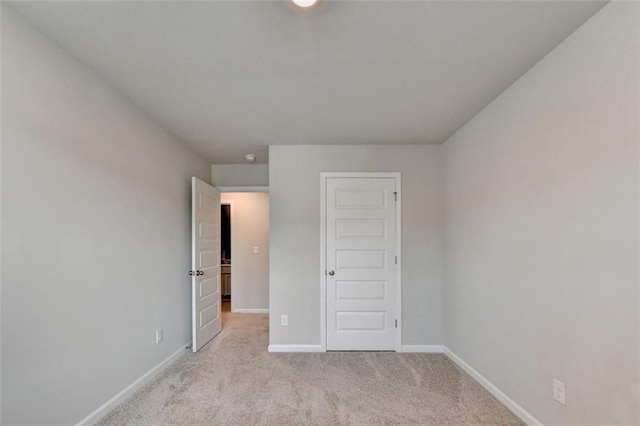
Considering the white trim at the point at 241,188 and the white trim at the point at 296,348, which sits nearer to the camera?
the white trim at the point at 296,348

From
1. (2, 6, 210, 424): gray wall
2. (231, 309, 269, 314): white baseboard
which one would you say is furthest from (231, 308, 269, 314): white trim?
(2, 6, 210, 424): gray wall

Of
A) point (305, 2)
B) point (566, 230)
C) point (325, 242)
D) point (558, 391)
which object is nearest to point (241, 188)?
point (325, 242)

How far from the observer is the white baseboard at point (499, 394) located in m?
2.23

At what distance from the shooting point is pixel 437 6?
63.2 inches

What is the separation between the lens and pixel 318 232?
3873 millimetres

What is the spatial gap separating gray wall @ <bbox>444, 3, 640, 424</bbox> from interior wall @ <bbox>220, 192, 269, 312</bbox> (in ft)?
12.4

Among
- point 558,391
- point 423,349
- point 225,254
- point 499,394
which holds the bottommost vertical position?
point 423,349

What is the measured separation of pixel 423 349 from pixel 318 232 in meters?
1.75

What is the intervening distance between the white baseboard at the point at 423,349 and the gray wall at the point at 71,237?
8.31 ft

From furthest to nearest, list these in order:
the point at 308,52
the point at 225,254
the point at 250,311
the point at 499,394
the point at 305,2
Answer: the point at 225,254
the point at 250,311
the point at 499,394
the point at 308,52
the point at 305,2

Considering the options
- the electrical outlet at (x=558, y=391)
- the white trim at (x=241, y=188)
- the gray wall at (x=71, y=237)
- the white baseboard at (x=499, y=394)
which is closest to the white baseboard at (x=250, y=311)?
the white trim at (x=241, y=188)

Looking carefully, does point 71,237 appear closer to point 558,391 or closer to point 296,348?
point 296,348

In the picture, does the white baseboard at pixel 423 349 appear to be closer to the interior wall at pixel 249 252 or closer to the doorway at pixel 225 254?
the interior wall at pixel 249 252

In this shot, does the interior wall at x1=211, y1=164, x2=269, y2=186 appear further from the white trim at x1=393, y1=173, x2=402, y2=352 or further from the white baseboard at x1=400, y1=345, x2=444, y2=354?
the white baseboard at x1=400, y1=345, x2=444, y2=354
